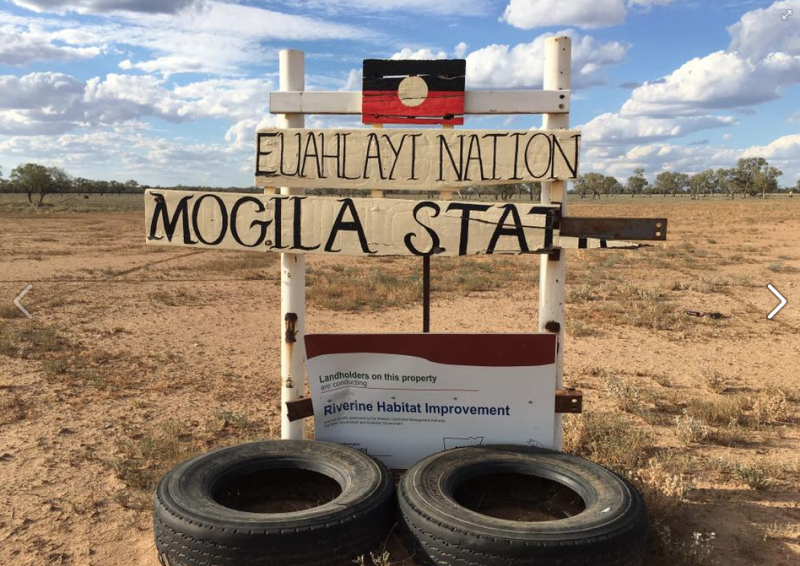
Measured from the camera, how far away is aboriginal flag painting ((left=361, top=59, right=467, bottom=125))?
12.4 ft

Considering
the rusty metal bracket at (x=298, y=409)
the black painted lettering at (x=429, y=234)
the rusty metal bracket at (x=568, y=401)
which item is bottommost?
the rusty metal bracket at (x=298, y=409)

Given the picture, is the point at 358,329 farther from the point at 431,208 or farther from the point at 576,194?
the point at 576,194

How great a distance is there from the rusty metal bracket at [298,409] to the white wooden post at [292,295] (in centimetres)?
4

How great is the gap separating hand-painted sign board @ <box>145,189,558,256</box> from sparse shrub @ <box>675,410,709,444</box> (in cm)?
266

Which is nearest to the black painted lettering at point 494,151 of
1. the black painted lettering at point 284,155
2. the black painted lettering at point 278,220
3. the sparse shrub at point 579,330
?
the black painted lettering at point 284,155

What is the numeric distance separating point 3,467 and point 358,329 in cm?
564

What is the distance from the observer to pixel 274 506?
12.8 ft

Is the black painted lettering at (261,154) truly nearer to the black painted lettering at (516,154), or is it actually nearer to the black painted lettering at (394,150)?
the black painted lettering at (394,150)

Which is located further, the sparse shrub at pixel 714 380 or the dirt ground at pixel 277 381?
the sparse shrub at pixel 714 380

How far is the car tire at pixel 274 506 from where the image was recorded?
2.92 m

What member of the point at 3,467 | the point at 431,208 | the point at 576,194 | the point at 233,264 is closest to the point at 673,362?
the point at 431,208

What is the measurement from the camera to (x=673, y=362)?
7.88 metres

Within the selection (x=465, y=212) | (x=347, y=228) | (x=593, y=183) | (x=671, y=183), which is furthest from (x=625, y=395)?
(x=671, y=183)

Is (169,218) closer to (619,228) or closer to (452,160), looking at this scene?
(452,160)
